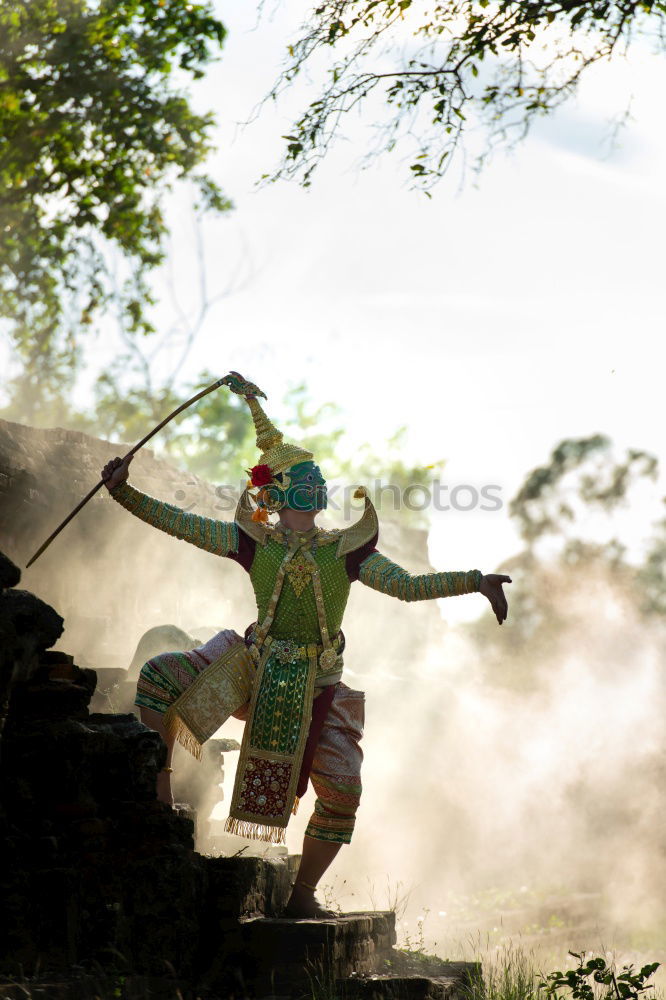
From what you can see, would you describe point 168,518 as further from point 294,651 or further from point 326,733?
point 326,733

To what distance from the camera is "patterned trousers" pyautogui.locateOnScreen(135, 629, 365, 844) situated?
518 cm

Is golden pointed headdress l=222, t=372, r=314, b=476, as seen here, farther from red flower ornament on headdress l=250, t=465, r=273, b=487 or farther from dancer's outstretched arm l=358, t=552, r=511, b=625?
dancer's outstretched arm l=358, t=552, r=511, b=625

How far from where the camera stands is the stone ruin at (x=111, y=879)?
14.6 feet

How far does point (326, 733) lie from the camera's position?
210 inches

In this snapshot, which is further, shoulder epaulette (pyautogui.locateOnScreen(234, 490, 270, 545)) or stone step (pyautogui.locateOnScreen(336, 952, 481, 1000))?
shoulder epaulette (pyautogui.locateOnScreen(234, 490, 270, 545))

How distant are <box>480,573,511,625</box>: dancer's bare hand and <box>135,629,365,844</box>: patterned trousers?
0.94 metres

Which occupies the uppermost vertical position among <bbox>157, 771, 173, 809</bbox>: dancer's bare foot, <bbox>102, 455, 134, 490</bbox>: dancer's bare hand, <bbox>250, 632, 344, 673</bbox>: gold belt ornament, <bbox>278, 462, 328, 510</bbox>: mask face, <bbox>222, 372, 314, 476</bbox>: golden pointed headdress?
<bbox>222, 372, 314, 476</bbox>: golden pointed headdress

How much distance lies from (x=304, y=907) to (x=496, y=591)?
1.89m

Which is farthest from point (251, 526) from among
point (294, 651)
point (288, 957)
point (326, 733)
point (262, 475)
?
point (288, 957)

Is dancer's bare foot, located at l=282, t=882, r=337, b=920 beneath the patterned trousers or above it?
beneath

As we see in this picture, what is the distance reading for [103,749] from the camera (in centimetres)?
479

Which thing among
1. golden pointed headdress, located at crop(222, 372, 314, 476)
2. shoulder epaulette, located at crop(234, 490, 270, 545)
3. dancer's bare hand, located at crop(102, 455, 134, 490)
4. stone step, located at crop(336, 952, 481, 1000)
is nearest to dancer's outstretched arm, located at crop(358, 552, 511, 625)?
shoulder epaulette, located at crop(234, 490, 270, 545)

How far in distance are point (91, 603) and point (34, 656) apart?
4510mm

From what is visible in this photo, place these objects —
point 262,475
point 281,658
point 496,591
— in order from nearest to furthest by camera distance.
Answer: point 496,591, point 281,658, point 262,475
